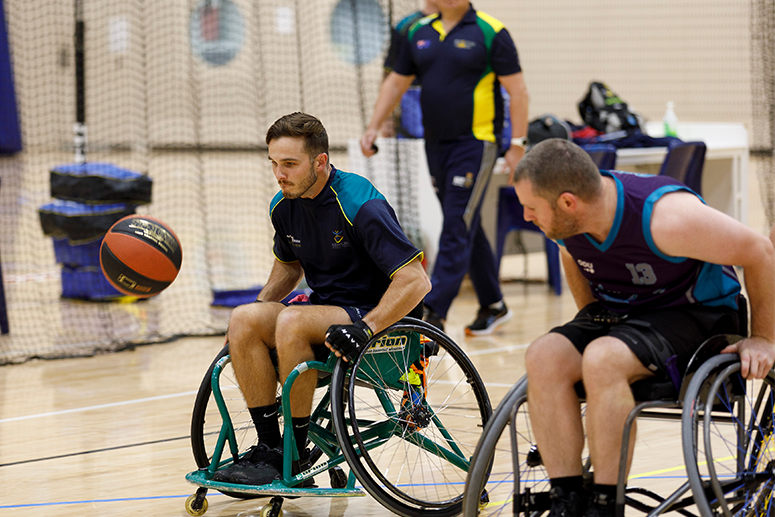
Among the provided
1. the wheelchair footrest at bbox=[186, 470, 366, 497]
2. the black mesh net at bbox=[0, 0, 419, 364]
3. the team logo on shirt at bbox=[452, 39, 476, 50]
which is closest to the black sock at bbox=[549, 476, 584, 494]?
the wheelchair footrest at bbox=[186, 470, 366, 497]

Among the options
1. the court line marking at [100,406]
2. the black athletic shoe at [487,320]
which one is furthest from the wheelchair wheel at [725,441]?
the black athletic shoe at [487,320]

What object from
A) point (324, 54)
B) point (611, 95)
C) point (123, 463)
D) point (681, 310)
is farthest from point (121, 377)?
point (324, 54)

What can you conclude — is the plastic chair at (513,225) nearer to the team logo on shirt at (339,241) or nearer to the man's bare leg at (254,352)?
the team logo on shirt at (339,241)

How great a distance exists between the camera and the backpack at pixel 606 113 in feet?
21.2

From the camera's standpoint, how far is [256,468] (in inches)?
87.3

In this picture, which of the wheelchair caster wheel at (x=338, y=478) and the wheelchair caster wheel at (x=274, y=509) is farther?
the wheelchair caster wheel at (x=338, y=478)

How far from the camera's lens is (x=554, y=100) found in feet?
39.4

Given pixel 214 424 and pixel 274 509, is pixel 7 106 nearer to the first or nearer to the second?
pixel 214 424

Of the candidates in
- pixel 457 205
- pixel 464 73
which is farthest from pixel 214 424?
pixel 464 73

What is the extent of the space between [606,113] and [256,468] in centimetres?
504

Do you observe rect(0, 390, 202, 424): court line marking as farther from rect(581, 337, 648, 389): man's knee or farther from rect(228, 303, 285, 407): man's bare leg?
rect(581, 337, 648, 389): man's knee

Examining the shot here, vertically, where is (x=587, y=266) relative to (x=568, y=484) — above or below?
above

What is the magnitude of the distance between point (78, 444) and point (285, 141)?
1462 millimetres

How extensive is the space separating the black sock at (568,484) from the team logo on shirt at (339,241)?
2.94 feet
